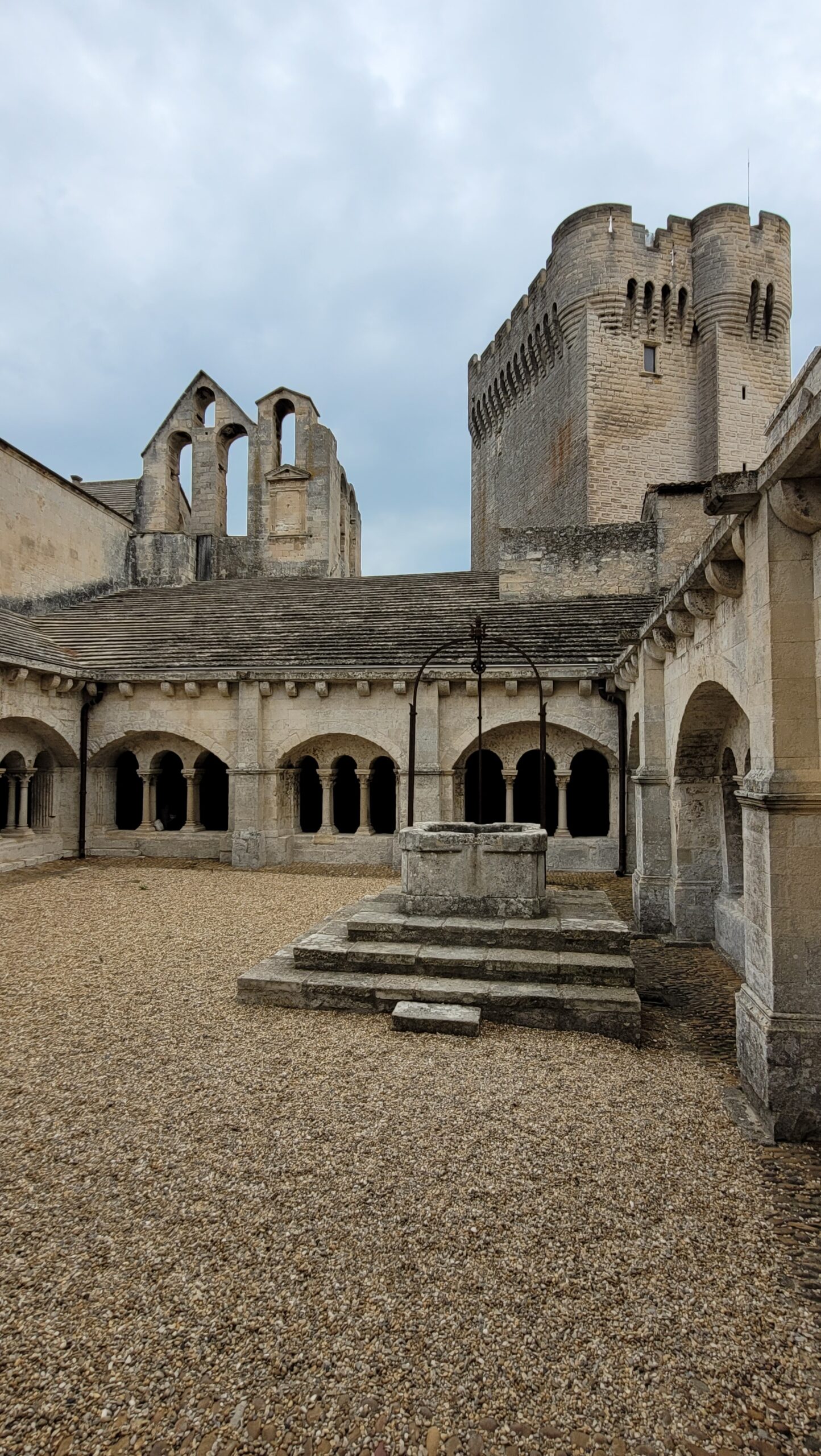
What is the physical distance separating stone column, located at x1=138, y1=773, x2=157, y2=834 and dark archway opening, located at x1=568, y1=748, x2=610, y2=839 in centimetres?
882

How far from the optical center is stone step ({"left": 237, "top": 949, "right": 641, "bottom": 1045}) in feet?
18.2

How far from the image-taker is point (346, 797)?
53.1 feet

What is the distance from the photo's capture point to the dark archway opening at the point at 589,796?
14.7 meters

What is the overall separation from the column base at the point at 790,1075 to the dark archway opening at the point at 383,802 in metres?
11.2

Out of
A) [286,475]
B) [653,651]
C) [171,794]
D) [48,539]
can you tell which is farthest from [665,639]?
[286,475]

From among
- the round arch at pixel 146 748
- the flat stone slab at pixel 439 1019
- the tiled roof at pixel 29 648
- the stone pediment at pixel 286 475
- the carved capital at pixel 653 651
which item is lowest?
the flat stone slab at pixel 439 1019

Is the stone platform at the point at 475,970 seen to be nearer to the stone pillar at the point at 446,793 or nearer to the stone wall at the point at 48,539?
the stone pillar at the point at 446,793

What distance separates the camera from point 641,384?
22.5 meters

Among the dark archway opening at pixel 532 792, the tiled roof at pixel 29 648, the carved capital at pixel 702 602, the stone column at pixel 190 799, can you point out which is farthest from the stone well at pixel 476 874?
the stone column at pixel 190 799

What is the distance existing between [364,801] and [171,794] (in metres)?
5.23

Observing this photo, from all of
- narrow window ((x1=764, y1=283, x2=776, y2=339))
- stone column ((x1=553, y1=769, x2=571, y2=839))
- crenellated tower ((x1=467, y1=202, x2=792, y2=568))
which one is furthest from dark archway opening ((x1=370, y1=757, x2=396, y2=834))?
narrow window ((x1=764, y1=283, x2=776, y2=339))

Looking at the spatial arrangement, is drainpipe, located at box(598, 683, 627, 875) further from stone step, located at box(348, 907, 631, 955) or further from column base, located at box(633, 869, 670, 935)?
stone step, located at box(348, 907, 631, 955)

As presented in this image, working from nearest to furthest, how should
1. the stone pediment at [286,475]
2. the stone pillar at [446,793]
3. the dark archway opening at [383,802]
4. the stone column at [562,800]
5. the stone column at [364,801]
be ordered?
the stone pillar at [446,793] < the stone column at [562,800] < the stone column at [364,801] < the dark archway opening at [383,802] < the stone pediment at [286,475]

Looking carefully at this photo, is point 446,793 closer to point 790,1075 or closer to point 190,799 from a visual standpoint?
point 190,799
